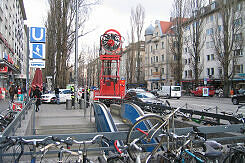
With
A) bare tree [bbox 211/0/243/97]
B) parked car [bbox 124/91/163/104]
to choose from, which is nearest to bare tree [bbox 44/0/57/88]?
parked car [bbox 124/91/163/104]

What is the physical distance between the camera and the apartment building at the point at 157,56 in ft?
203

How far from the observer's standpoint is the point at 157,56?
66.7m

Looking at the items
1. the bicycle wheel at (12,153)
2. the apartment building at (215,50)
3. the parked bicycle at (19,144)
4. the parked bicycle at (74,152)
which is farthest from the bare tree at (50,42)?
the parked bicycle at (74,152)

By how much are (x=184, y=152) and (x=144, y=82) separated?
6909cm

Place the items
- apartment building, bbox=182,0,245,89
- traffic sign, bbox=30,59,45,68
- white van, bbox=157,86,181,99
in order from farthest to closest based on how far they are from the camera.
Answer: white van, bbox=157,86,181,99
apartment building, bbox=182,0,245,89
traffic sign, bbox=30,59,45,68

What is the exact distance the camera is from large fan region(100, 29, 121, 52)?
701 inches

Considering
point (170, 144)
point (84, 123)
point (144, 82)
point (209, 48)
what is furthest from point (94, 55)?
point (170, 144)

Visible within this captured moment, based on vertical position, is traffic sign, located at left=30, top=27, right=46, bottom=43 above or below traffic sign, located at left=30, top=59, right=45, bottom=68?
above

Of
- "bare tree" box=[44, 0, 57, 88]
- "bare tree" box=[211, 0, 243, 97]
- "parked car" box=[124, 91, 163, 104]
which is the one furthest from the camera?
"bare tree" box=[211, 0, 243, 97]

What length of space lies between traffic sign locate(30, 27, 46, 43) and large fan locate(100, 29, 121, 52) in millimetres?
6932

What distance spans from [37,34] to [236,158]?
9843 mm

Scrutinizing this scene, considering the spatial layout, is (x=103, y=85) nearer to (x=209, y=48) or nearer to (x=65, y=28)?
(x=65, y=28)

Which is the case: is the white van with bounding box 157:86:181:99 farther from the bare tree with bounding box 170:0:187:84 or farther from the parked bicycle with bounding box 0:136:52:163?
the parked bicycle with bounding box 0:136:52:163

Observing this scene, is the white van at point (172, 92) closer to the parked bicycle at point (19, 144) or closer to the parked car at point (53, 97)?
the parked car at point (53, 97)
